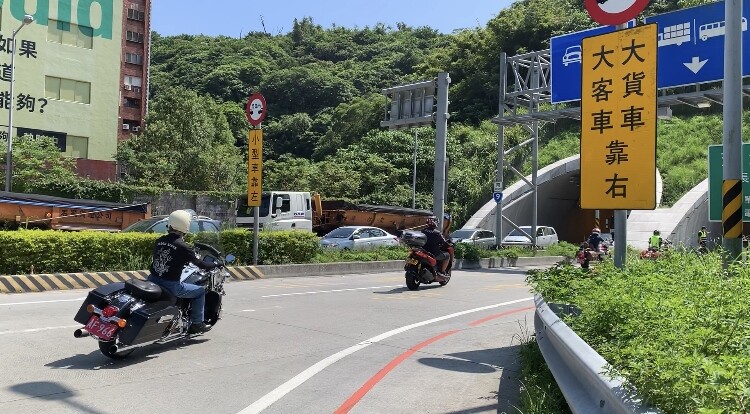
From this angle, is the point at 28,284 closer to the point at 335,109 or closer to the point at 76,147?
the point at 76,147

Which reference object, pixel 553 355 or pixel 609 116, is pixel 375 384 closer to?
pixel 553 355

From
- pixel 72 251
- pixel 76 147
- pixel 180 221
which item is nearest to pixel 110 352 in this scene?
pixel 180 221

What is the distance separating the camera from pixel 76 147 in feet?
133

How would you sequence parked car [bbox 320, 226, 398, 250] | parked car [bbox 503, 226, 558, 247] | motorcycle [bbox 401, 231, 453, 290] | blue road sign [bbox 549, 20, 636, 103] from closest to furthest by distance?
motorcycle [bbox 401, 231, 453, 290]
blue road sign [bbox 549, 20, 636, 103]
parked car [bbox 320, 226, 398, 250]
parked car [bbox 503, 226, 558, 247]

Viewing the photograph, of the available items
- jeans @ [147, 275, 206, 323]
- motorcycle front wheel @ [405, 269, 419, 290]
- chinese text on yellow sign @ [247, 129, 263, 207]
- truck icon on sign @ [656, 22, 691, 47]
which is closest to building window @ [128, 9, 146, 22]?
chinese text on yellow sign @ [247, 129, 263, 207]

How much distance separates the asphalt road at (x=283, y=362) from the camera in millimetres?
5812

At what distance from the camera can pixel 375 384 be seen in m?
6.59

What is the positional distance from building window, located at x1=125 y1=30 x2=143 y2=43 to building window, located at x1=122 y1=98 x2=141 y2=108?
209 inches

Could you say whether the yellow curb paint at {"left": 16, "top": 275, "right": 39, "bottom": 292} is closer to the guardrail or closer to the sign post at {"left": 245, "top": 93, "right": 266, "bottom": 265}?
the sign post at {"left": 245, "top": 93, "right": 266, "bottom": 265}

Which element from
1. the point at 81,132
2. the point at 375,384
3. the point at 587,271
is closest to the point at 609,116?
the point at 587,271

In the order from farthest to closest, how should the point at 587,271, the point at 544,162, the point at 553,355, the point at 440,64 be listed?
1. the point at 440,64
2. the point at 544,162
3. the point at 587,271
4. the point at 553,355

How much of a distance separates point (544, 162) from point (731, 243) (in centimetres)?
4051

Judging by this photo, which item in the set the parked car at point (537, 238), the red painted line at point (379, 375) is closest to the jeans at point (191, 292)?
the red painted line at point (379, 375)

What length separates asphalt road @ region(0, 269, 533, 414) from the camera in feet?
19.1
